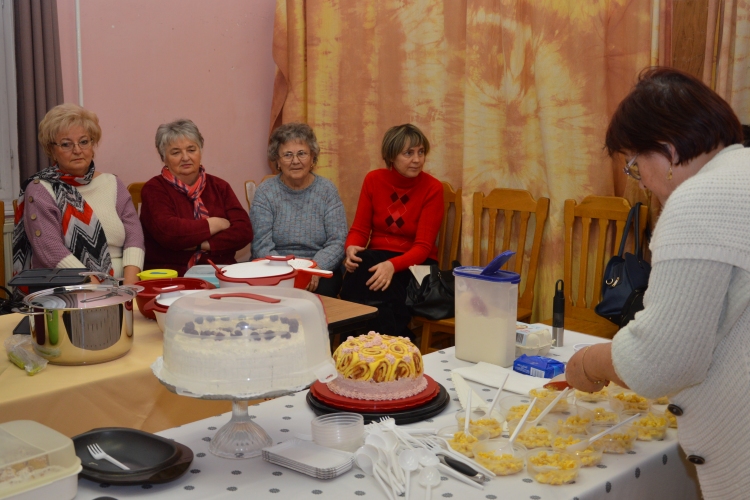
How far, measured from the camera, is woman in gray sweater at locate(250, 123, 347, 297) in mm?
3682

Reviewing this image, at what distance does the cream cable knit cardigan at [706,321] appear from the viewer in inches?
42.9

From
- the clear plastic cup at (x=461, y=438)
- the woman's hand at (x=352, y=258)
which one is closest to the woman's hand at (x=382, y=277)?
the woman's hand at (x=352, y=258)

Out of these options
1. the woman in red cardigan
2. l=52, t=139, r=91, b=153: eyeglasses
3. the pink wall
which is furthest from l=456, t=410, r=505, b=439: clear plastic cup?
the pink wall

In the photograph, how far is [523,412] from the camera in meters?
1.41

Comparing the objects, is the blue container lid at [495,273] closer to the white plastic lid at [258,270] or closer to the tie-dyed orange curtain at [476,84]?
the white plastic lid at [258,270]

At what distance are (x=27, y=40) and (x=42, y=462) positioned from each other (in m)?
3.08

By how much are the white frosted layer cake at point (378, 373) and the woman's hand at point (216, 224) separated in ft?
6.76

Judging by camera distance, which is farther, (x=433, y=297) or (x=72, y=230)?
(x=433, y=297)

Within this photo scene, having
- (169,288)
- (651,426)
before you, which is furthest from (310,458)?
(169,288)

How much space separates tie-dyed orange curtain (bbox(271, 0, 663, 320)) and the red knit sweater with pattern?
0.69 ft

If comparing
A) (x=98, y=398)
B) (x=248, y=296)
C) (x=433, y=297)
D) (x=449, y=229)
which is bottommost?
(x=433, y=297)

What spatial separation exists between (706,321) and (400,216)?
104 inches

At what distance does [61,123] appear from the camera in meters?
3.14

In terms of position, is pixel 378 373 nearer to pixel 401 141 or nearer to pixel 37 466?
pixel 37 466
